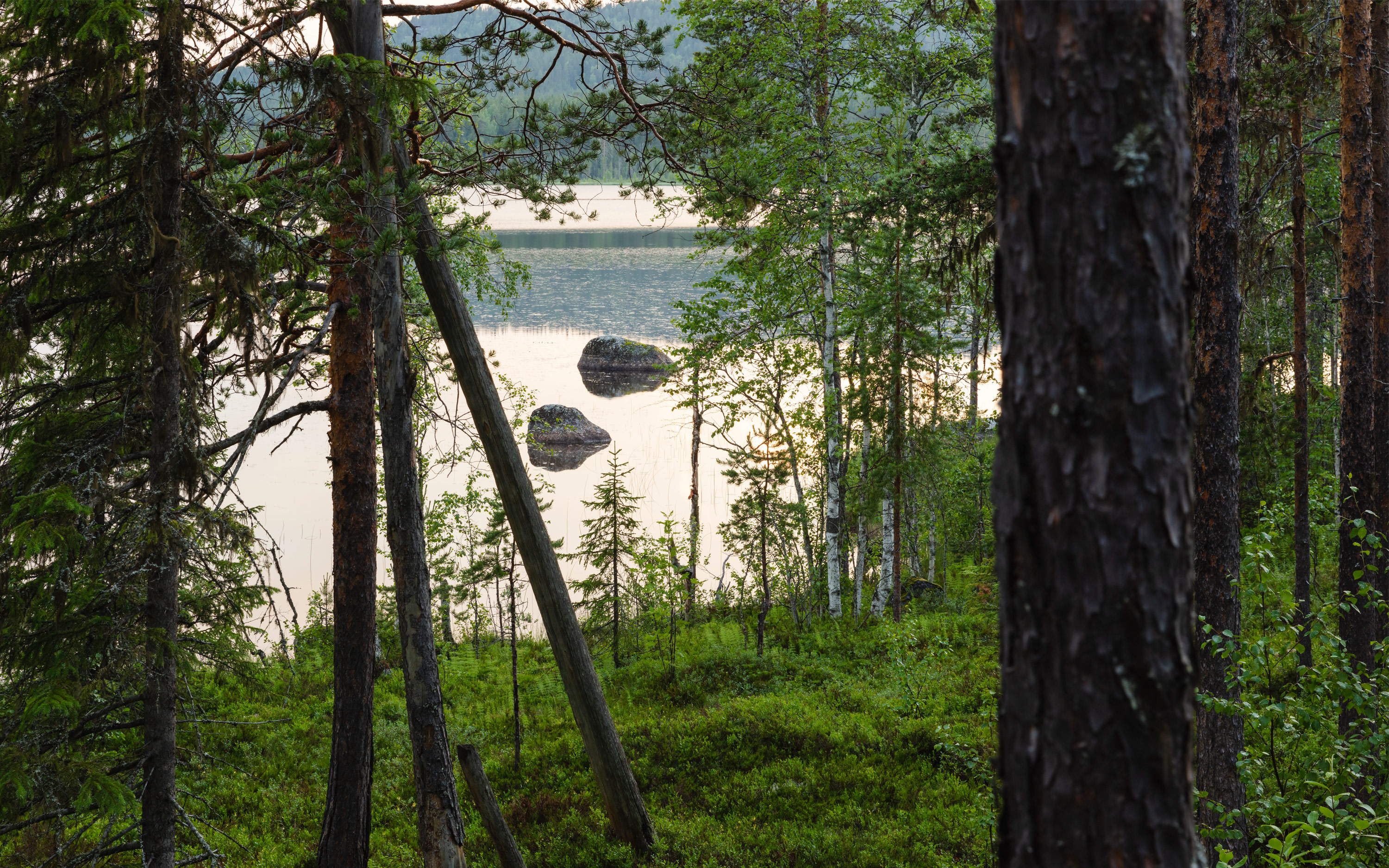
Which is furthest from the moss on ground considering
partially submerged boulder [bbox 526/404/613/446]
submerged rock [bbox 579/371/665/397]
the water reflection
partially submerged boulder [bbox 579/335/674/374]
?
submerged rock [bbox 579/371/665/397]

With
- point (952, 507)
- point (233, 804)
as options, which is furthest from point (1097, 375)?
point (952, 507)

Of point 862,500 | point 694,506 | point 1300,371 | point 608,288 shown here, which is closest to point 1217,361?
point 1300,371

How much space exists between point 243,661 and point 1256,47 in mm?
10419

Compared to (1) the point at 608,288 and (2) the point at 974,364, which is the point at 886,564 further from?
(1) the point at 608,288

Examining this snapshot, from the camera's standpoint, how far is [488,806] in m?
5.96

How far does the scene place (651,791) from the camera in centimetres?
837

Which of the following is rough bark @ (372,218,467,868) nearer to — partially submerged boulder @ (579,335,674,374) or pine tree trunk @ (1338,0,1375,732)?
pine tree trunk @ (1338,0,1375,732)

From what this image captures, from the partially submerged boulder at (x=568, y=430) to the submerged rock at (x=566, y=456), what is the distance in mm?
85

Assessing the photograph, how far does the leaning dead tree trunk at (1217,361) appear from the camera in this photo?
502 centimetres

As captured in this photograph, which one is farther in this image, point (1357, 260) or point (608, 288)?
point (608, 288)

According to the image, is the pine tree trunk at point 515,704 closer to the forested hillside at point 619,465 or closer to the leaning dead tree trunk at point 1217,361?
the forested hillside at point 619,465

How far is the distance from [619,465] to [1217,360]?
8.68 m

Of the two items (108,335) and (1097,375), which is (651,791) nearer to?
(108,335)

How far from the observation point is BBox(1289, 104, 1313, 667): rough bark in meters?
8.54
